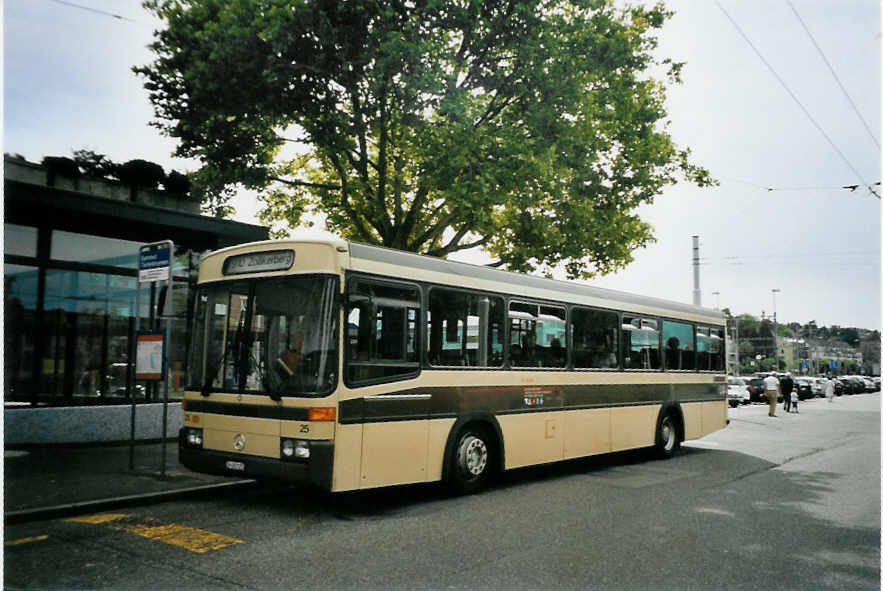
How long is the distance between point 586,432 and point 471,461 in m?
2.91

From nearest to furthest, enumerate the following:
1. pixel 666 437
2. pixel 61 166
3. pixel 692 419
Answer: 1. pixel 61 166
2. pixel 666 437
3. pixel 692 419

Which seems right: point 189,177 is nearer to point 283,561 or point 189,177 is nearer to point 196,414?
point 196,414

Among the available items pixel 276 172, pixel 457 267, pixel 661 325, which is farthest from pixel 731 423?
pixel 457 267

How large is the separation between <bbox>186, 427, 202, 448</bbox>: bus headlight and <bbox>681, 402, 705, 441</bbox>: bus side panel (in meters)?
9.47

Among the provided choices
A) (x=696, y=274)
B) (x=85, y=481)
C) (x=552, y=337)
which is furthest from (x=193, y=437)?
(x=696, y=274)

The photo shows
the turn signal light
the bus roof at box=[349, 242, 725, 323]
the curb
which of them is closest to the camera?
the curb

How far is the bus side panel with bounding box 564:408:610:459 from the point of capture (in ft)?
36.6

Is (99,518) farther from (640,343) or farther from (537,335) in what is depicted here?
(640,343)

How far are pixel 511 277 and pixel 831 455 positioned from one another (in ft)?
26.9

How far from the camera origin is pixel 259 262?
8258 mm

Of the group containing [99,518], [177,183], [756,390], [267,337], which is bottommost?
[99,518]

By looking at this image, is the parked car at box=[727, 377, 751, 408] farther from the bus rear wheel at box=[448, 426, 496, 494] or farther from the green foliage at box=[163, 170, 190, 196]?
the bus rear wheel at box=[448, 426, 496, 494]

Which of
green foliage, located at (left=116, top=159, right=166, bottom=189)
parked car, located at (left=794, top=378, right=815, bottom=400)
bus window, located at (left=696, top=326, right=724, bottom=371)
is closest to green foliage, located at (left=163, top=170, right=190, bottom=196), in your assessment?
green foliage, located at (left=116, top=159, right=166, bottom=189)

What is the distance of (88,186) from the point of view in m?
13.7
